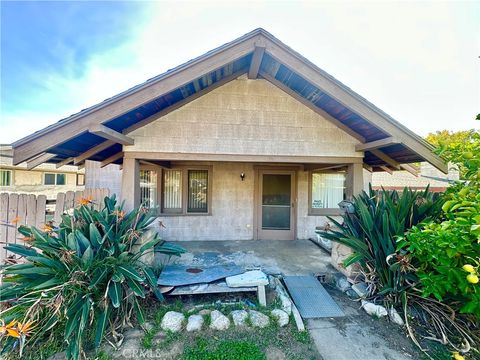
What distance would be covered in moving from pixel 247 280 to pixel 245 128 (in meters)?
3.03

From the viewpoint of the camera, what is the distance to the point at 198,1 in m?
5.05

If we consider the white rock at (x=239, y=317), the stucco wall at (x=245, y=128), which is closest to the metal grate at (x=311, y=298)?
the white rock at (x=239, y=317)

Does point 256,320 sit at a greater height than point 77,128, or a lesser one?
lesser

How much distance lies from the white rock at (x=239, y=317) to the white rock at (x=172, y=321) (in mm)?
717

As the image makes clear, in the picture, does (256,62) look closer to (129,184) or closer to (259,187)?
(129,184)

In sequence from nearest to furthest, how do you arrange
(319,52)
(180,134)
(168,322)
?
(168,322) < (180,134) < (319,52)

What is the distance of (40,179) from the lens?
16828 millimetres

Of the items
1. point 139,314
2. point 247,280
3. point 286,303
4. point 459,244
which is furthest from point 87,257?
point 459,244

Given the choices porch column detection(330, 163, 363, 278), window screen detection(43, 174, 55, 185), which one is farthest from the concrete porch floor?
window screen detection(43, 174, 55, 185)

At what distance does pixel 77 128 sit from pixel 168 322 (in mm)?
3279

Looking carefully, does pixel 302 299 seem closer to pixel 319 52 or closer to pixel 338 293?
pixel 338 293

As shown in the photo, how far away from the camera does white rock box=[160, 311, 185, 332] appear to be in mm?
2900

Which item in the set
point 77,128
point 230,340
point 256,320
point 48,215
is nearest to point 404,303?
point 256,320

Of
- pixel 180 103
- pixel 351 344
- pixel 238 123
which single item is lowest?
pixel 351 344
